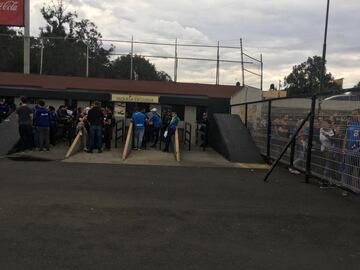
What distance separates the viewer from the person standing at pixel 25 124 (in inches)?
656

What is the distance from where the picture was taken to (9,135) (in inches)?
673

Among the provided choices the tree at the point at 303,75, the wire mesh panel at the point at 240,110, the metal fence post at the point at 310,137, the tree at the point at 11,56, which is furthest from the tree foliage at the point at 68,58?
the tree at the point at 303,75

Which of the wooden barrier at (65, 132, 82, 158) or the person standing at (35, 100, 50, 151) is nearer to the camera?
the wooden barrier at (65, 132, 82, 158)

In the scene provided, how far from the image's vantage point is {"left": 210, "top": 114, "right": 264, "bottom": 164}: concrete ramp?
→ 16.4 metres

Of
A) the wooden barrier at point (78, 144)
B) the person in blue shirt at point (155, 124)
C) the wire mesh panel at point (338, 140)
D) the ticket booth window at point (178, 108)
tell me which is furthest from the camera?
the ticket booth window at point (178, 108)

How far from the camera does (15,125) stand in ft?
58.9

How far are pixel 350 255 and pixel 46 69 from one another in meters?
36.1

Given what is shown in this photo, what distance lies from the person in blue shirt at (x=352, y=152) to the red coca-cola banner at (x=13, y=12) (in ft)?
90.2

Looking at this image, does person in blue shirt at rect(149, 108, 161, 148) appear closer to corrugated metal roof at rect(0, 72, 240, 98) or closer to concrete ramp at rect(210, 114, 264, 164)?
concrete ramp at rect(210, 114, 264, 164)

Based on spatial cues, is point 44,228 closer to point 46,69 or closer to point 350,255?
point 350,255

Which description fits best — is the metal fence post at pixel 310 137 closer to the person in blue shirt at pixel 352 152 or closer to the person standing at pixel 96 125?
the person in blue shirt at pixel 352 152

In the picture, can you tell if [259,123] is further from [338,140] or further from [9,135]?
[9,135]

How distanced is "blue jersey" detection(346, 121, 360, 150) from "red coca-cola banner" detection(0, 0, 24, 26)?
27.5 metres

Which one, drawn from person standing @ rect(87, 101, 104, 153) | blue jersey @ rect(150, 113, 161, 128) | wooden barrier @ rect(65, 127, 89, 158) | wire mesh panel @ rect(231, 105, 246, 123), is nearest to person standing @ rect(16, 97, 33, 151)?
wooden barrier @ rect(65, 127, 89, 158)
